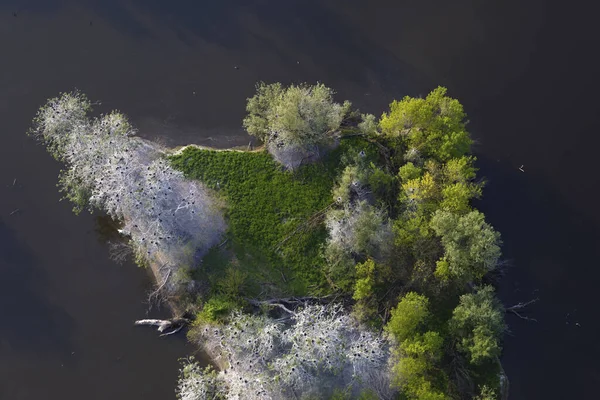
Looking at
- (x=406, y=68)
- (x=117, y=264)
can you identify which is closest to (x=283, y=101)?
(x=406, y=68)

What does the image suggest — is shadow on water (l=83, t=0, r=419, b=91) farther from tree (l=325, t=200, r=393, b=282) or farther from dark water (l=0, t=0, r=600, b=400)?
tree (l=325, t=200, r=393, b=282)

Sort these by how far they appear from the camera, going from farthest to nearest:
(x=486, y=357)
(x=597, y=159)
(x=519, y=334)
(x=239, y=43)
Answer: (x=239, y=43)
(x=597, y=159)
(x=519, y=334)
(x=486, y=357)

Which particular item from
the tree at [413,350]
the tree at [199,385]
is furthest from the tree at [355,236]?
the tree at [199,385]

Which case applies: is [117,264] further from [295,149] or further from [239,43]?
[239,43]

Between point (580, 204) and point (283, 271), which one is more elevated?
point (580, 204)

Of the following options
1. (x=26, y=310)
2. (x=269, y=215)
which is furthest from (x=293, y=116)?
(x=26, y=310)

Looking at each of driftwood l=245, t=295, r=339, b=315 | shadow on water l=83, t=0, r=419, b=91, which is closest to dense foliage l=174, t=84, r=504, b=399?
driftwood l=245, t=295, r=339, b=315

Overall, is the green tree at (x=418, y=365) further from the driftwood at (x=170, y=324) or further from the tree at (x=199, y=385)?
the driftwood at (x=170, y=324)

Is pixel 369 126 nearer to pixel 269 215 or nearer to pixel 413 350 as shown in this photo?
pixel 269 215
